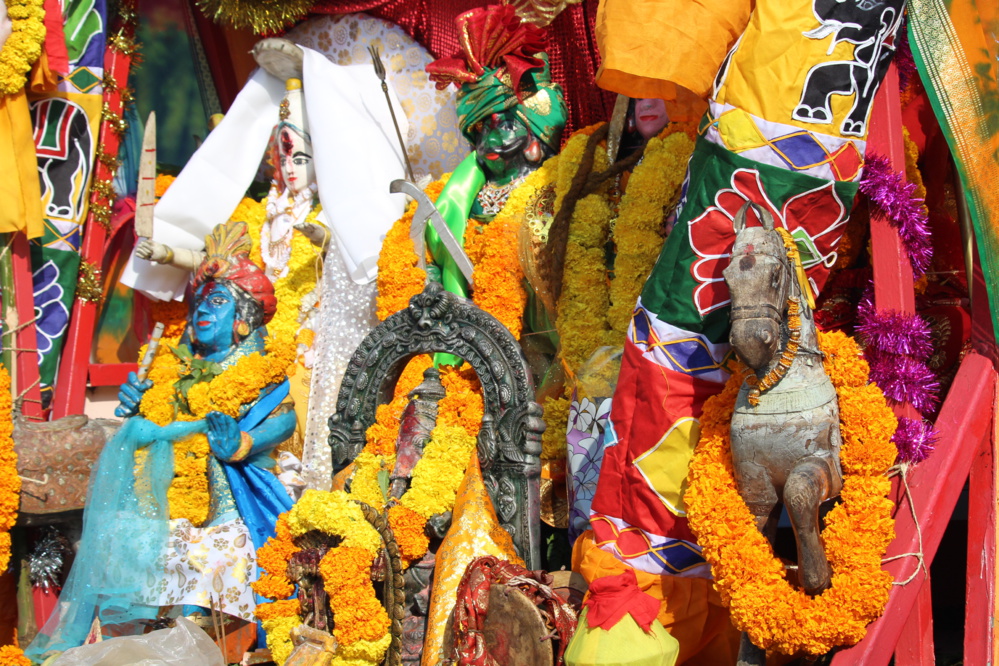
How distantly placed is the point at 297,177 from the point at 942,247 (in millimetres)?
3758

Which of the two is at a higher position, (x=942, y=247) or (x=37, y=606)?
(x=942, y=247)

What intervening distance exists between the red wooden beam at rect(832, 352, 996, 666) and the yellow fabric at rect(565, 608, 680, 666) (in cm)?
48

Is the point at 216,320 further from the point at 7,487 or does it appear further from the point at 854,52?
the point at 854,52

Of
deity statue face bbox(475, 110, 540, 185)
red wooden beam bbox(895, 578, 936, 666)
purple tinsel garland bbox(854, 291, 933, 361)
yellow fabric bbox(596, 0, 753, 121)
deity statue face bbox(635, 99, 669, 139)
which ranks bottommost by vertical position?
red wooden beam bbox(895, 578, 936, 666)

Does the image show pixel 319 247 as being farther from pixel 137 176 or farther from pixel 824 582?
pixel 824 582

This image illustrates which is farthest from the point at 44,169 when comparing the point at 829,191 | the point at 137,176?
the point at 829,191

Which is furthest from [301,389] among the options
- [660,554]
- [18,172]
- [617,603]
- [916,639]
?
[916,639]

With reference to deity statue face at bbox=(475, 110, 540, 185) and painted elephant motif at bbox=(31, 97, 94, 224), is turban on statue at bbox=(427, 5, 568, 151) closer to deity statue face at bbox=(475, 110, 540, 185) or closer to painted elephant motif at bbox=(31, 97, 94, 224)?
deity statue face at bbox=(475, 110, 540, 185)

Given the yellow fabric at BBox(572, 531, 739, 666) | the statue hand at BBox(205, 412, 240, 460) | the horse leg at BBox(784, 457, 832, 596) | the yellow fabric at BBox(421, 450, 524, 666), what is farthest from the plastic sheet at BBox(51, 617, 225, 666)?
the horse leg at BBox(784, 457, 832, 596)

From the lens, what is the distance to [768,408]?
8.51 feet

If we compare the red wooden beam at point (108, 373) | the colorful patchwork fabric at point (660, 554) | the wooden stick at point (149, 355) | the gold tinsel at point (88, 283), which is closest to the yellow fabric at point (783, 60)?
the colorful patchwork fabric at point (660, 554)

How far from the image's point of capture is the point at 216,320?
204 inches

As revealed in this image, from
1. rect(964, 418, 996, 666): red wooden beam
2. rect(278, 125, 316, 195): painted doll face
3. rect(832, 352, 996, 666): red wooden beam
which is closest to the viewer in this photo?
rect(832, 352, 996, 666): red wooden beam

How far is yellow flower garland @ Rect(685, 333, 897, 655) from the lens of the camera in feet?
8.28
